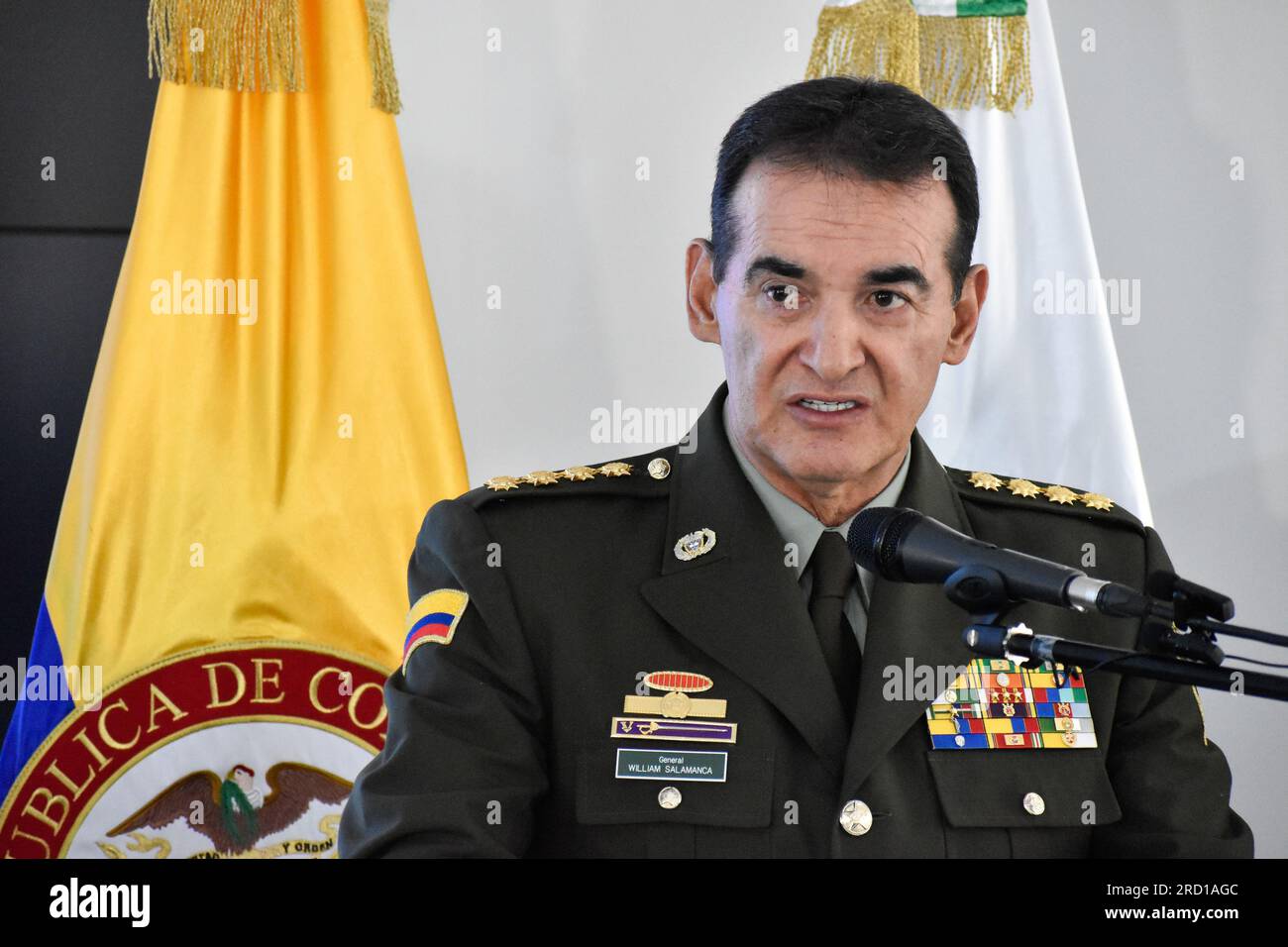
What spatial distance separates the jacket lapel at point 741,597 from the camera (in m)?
1.55

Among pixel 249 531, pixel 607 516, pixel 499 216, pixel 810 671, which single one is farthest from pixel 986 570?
pixel 499 216

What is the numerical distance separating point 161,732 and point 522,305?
1.08m

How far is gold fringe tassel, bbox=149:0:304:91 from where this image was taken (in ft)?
8.14


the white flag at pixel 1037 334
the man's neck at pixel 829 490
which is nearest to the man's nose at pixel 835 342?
the man's neck at pixel 829 490

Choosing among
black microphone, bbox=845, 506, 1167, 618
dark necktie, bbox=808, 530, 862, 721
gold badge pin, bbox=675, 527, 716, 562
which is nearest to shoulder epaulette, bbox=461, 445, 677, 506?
gold badge pin, bbox=675, 527, 716, 562

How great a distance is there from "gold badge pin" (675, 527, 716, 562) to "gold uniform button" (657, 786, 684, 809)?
0.31m

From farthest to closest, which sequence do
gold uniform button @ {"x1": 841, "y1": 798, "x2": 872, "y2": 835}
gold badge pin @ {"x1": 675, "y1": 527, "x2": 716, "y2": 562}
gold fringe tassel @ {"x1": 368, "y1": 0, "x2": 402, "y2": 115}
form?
1. gold fringe tassel @ {"x1": 368, "y1": 0, "x2": 402, "y2": 115}
2. gold badge pin @ {"x1": 675, "y1": 527, "x2": 716, "y2": 562}
3. gold uniform button @ {"x1": 841, "y1": 798, "x2": 872, "y2": 835}

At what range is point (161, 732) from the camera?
243cm

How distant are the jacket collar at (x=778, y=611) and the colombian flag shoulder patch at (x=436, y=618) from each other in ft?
0.77

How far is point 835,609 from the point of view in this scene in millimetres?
1625

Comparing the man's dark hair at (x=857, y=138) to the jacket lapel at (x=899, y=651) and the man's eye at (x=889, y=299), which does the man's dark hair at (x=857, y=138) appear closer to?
the man's eye at (x=889, y=299)

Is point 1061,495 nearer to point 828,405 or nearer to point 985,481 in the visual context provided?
point 985,481

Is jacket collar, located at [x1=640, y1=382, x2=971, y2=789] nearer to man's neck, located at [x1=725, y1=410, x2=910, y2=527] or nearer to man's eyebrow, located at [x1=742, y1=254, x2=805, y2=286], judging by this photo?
man's neck, located at [x1=725, y1=410, x2=910, y2=527]
